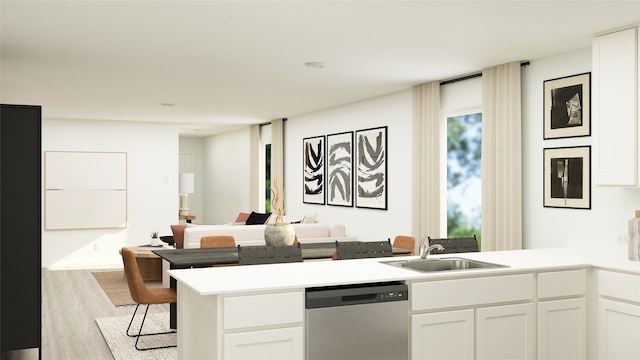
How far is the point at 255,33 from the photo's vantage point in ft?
14.7

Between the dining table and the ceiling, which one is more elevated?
the ceiling

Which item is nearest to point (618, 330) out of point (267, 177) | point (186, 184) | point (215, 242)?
point (215, 242)

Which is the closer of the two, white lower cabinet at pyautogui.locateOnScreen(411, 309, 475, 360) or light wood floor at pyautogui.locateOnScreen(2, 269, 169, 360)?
white lower cabinet at pyautogui.locateOnScreen(411, 309, 475, 360)

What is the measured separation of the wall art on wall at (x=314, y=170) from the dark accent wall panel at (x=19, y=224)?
16.8 ft

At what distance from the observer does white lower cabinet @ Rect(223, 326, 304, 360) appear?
301 cm

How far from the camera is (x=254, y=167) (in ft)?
37.6

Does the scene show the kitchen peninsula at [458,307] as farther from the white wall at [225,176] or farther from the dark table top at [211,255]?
the white wall at [225,176]

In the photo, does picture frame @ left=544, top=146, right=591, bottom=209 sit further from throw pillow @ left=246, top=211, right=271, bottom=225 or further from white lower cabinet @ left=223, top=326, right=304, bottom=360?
throw pillow @ left=246, top=211, right=271, bottom=225

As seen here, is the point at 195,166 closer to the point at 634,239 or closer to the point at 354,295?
the point at 634,239

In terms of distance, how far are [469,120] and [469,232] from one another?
119cm

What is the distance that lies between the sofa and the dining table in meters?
1.30

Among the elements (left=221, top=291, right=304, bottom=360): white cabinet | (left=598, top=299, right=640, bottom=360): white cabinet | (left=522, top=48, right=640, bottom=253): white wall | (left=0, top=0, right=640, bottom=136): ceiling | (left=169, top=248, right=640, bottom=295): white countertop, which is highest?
(left=0, top=0, right=640, bottom=136): ceiling

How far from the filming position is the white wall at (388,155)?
288 inches

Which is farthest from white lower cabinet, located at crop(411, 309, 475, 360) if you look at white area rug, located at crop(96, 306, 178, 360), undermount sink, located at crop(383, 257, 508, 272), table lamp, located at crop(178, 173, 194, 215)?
table lamp, located at crop(178, 173, 194, 215)
